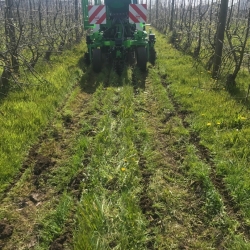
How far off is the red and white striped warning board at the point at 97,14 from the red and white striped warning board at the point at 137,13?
726 millimetres

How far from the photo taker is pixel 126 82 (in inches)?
250

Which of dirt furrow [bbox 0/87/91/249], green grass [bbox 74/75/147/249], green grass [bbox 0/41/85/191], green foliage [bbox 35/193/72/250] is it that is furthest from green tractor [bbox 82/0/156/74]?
green foliage [bbox 35/193/72/250]

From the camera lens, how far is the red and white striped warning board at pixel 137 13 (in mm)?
7539

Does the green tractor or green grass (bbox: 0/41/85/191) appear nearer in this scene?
green grass (bbox: 0/41/85/191)

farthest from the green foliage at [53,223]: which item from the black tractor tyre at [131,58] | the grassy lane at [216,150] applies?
the black tractor tyre at [131,58]

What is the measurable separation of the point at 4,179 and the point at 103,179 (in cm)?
108

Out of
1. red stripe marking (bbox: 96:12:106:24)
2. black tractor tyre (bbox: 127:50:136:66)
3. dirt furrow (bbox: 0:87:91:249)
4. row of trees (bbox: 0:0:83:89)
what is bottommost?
dirt furrow (bbox: 0:87:91:249)

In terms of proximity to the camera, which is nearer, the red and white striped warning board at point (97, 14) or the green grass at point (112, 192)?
the green grass at point (112, 192)

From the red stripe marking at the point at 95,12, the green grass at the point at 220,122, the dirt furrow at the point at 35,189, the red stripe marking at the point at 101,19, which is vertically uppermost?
the red stripe marking at the point at 95,12

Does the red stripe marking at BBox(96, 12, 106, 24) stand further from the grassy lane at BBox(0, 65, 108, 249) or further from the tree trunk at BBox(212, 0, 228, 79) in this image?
the grassy lane at BBox(0, 65, 108, 249)

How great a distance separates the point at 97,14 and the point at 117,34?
759mm

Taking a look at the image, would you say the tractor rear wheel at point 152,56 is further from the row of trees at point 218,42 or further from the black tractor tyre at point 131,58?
the row of trees at point 218,42

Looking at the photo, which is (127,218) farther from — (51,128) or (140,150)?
(51,128)

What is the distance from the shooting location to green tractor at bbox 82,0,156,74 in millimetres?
7141
